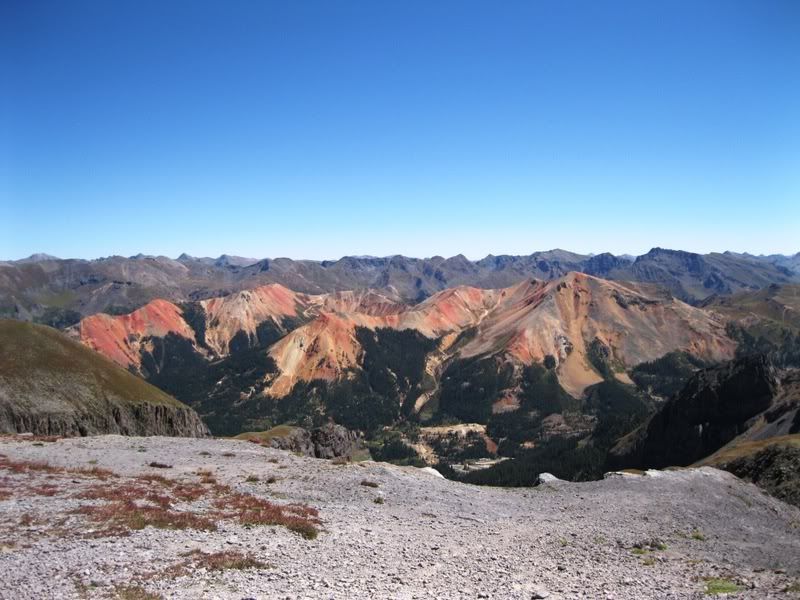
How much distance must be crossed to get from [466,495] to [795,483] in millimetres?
38180

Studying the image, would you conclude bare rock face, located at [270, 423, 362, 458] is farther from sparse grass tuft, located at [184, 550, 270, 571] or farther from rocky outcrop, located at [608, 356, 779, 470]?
rocky outcrop, located at [608, 356, 779, 470]

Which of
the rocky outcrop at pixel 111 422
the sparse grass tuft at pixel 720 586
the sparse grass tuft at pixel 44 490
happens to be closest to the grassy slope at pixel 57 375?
the rocky outcrop at pixel 111 422

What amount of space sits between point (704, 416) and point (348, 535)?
151 meters

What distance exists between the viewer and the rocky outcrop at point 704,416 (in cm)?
14012

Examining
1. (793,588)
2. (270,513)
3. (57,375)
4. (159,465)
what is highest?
(270,513)

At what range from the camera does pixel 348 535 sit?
2661cm

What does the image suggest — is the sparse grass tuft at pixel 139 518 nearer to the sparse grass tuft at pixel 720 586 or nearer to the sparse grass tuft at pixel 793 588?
the sparse grass tuft at pixel 720 586

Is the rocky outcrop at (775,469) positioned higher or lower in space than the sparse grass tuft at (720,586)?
lower

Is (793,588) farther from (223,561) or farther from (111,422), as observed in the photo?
(111,422)

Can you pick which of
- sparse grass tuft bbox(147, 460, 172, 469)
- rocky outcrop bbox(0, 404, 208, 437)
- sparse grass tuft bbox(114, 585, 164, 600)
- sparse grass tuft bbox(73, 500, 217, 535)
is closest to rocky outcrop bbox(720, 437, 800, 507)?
sparse grass tuft bbox(73, 500, 217, 535)

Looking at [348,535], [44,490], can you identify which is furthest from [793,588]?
[44,490]

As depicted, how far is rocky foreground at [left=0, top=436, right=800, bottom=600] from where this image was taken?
782 inches

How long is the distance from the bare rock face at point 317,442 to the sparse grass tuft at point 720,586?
7654cm

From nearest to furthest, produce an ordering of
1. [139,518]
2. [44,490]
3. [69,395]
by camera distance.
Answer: [139,518] → [44,490] → [69,395]
